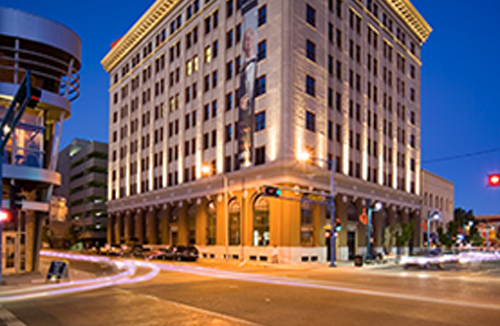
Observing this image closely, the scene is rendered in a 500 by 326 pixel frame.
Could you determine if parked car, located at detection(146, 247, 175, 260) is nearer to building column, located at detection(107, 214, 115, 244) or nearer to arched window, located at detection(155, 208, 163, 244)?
arched window, located at detection(155, 208, 163, 244)

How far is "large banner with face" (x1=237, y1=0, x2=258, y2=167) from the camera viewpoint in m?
46.2

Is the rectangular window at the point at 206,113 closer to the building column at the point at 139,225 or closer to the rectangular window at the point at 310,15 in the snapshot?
the rectangular window at the point at 310,15

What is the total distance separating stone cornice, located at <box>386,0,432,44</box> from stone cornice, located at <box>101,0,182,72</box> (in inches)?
1196

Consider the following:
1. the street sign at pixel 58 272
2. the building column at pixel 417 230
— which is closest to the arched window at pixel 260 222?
the street sign at pixel 58 272

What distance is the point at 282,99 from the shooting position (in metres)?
42.9

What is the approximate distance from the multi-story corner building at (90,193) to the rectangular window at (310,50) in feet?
193

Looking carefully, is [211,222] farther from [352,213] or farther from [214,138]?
[352,213]

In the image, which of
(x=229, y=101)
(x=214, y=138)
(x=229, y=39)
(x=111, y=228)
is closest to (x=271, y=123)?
(x=229, y=101)

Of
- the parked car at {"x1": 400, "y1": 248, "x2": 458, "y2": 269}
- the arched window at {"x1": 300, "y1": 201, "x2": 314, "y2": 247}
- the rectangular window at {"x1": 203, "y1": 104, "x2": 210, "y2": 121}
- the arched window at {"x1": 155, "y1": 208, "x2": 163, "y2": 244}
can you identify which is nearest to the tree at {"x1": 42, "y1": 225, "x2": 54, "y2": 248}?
the arched window at {"x1": 155, "y1": 208, "x2": 163, "y2": 244}

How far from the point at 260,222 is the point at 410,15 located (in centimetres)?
4057

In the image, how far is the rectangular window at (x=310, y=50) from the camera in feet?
151

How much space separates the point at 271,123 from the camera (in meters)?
43.7

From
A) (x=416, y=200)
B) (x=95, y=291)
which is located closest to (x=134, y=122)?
(x=416, y=200)

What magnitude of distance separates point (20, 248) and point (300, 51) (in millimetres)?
30570
